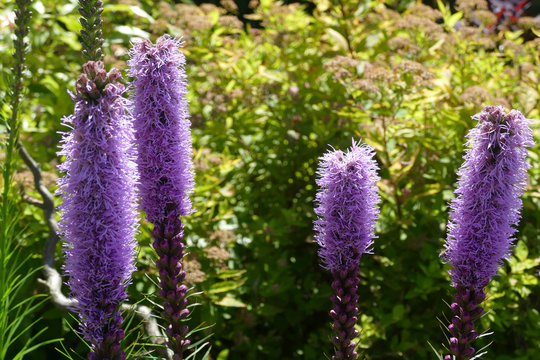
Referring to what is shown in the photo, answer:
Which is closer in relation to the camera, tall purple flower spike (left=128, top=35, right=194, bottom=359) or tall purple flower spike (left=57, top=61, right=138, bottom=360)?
tall purple flower spike (left=57, top=61, right=138, bottom=360)

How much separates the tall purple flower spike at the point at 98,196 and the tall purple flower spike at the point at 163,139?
0.66 feet

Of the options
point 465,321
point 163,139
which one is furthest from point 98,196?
point 465,321

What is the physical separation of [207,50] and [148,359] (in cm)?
266

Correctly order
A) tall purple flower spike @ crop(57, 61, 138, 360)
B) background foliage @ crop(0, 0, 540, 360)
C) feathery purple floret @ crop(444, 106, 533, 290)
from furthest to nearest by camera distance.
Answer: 1. background foliage @ crop(0, 0, 540, 360)
2. feathery purple floret @ crop(444, 106, 533, 290)
3. tall purple flower spike @ crop(57, 61, 138, 360)

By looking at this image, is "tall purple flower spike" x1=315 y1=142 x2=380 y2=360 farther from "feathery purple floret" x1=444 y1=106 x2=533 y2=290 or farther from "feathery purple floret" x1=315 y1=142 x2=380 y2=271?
"feathery purple floret" x1=444 y1=106 x2=533 y2=290

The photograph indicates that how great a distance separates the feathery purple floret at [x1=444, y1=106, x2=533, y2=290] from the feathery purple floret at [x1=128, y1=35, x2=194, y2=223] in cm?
104

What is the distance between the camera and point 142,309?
269 cm

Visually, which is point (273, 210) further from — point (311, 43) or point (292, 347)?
point (311, 43)

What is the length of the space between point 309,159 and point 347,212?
2.23m

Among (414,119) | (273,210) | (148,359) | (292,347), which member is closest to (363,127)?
(414,119)

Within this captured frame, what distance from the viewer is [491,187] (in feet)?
6.48

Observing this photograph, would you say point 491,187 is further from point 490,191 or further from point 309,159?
point 309,159

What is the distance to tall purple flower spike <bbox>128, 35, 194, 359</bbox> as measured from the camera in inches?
80.0

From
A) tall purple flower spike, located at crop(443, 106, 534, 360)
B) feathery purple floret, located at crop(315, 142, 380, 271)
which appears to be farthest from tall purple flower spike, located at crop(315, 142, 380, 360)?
tall purple flower spike, located at crop(443, 106, 534, 360)
